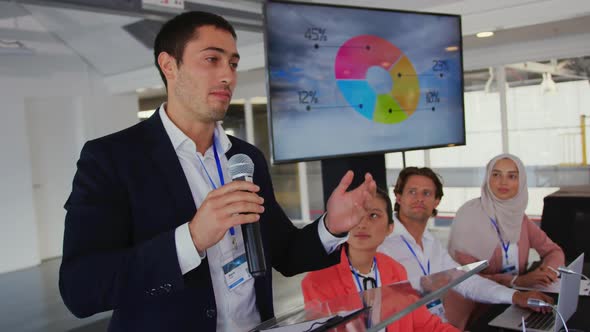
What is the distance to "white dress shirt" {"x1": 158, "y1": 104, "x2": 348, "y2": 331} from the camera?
1.38m

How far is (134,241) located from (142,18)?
18.1 ft

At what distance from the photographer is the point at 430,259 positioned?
120 inches

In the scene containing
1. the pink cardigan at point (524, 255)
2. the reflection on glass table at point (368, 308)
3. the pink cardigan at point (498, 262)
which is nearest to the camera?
the reflection on glass table at point (368, 308)

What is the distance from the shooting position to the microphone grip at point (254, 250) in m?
1.16

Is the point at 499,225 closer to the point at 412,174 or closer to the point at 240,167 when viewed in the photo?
the point at 412,174

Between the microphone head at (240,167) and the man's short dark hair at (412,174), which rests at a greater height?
the microphone head at (240,167)

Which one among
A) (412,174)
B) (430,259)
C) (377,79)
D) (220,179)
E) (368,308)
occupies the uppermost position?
(377,79)

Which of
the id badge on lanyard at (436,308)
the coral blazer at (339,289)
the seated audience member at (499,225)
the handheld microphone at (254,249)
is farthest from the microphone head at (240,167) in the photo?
the seated audience member at (499,225)

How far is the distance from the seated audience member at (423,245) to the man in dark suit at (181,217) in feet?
4.51

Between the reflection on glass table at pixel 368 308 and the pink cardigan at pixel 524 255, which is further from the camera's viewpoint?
the pink cardigan at pixel 524 255

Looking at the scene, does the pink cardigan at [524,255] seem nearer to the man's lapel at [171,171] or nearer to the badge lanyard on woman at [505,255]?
the badge lanyard on woman at [505,255]

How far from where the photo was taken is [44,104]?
8.75 metres

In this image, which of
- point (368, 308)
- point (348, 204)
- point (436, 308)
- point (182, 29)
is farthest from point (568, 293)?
point (182, 29)

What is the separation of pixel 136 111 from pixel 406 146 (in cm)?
829
